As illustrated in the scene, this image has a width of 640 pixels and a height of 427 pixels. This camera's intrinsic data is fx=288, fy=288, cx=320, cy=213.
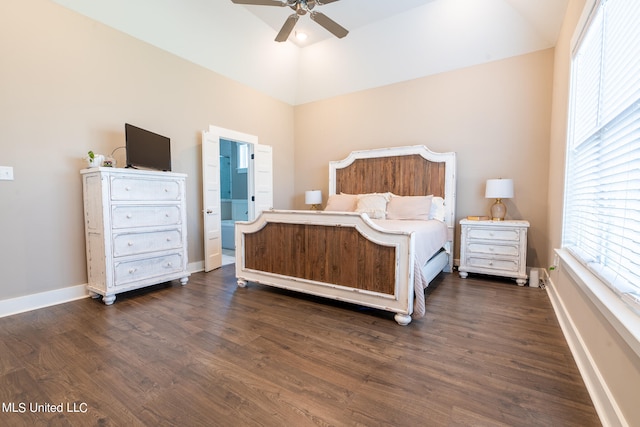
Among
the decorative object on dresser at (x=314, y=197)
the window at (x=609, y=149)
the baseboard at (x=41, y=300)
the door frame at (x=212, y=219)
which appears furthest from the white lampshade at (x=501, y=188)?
Answer: the baseboard at (x=41, y=300)

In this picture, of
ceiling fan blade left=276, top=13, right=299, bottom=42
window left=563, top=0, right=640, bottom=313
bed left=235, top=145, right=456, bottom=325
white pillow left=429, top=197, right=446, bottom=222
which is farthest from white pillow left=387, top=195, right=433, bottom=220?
ceiling fan blade left=276, top=13, right=299, bottom=42

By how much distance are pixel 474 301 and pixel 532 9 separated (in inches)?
130

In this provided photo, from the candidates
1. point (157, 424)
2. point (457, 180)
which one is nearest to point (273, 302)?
point (157, 424)

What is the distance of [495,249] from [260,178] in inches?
141

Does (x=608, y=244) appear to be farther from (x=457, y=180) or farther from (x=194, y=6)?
(x=194, y=6)

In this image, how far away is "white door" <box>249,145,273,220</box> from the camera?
189 inches

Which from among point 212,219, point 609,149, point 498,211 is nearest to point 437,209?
point 498,211

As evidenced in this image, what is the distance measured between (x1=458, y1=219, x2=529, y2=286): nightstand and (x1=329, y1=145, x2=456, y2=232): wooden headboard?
0.44 metres

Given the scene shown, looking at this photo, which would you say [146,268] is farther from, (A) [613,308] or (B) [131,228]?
(A) [613,308]

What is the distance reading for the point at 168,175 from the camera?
10.6 feet

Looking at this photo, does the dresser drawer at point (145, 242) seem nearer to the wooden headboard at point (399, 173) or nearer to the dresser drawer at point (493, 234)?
the wooden headboard at point (399, 173)

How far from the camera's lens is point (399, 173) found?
4.44 metres

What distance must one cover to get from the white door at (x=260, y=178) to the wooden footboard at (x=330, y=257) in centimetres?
154

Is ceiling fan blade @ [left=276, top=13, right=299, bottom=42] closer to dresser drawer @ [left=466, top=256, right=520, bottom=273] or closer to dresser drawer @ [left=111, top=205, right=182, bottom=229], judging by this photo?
dresser drawer @ [left=111, top=205, right=182, bottom=229]
